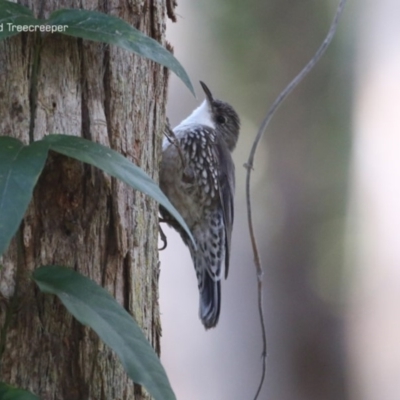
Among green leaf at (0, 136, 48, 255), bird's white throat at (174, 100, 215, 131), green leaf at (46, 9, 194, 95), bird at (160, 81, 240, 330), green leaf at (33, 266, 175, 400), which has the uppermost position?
bird's white throat at (174, 100, 215, 131)

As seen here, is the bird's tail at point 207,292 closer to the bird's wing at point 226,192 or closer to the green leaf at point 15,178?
the bird's wing at point 226,192

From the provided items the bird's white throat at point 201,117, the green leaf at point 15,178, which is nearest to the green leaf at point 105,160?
the green leaf at point 15,178

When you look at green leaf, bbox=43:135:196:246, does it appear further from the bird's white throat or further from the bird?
the bird's white throat

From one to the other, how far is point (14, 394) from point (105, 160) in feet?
1.54

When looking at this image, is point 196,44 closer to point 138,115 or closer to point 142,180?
point 138,115

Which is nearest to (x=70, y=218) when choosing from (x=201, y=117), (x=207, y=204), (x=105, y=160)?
(x=105, y=160)

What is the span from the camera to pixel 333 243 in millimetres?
5695

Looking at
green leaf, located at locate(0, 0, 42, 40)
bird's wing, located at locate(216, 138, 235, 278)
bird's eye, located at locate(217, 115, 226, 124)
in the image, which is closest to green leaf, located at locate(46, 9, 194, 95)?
green leaf, located at locate(0, 0, 42, 40)

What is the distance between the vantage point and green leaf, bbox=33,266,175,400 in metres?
1.32

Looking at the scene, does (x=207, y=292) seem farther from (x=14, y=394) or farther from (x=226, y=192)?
(x=14, y=394)

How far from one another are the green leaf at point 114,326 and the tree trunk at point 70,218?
0.11m

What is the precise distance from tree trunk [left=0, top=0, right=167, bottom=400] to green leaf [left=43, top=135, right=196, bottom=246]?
131mm

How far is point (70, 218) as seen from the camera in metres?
1.55

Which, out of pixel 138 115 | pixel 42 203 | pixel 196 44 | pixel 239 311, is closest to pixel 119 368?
pixel 42 203
